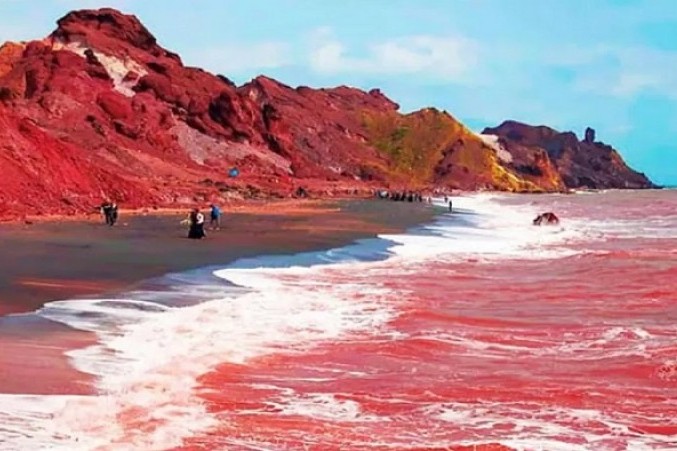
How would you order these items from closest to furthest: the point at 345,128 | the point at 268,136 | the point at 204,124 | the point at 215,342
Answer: the point at 215,342 < the point at 204,124 < the point at 268,136 < the point at 345,128

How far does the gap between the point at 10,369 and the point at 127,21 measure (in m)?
124

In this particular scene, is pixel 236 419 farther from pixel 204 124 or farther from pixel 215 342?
pixel 204 124

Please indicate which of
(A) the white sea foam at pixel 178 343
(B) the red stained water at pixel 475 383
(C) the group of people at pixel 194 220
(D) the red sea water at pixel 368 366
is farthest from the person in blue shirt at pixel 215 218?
(B) the red stained water at pixel 475 383

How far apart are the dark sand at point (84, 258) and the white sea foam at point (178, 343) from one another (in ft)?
1.61

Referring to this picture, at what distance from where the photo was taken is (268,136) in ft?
412

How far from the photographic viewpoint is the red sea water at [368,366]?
8.43 metres

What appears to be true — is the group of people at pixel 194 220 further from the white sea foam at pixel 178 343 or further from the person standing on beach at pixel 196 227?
the white sea foam at pixel 178 343

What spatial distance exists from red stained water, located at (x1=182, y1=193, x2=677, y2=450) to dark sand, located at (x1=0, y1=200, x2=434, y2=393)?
2.15 meters

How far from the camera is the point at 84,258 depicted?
75.3 feet

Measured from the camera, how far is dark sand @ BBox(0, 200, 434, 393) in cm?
1072

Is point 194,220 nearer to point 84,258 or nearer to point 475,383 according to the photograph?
point 84,258

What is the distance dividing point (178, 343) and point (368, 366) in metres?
2.72

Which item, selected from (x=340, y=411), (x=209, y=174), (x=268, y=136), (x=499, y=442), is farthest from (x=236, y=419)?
(x=268, y=136)

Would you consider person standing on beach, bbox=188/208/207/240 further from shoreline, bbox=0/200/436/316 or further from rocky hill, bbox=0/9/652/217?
rocky hill, bbox=0/9/652/217
